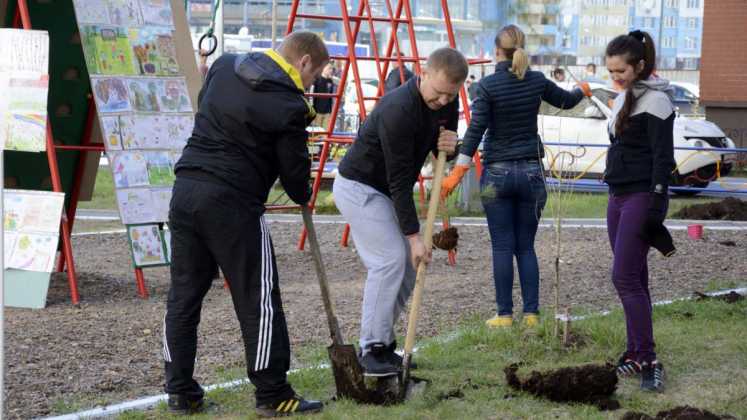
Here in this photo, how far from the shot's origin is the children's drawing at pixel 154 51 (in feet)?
28.6

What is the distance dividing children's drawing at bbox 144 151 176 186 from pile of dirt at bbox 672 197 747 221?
7221 millimetres

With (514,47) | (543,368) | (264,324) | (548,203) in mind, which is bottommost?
(548,203)

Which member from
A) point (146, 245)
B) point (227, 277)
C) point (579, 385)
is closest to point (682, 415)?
point (579, 385)

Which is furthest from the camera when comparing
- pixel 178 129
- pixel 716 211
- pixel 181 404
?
pixel 716 211

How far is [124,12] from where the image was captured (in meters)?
8.70

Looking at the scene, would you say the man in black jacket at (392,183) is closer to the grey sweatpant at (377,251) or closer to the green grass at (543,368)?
the grey sweatpant at (377,251)

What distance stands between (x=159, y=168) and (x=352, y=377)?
371 cm

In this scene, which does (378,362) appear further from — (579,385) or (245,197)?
(245,197)

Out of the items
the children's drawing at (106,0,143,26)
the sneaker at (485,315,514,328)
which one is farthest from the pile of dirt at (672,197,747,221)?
the children's drawing at (106,0,143,26)

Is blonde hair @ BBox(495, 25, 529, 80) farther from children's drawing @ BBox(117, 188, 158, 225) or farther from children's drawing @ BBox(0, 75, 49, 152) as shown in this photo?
children's drawing @ BBox(117, 188, 158, 225)

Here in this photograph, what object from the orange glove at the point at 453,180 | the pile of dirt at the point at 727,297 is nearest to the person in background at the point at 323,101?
the pile of dirt at the point at 727,297

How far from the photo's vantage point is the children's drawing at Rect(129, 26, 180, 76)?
870 cm

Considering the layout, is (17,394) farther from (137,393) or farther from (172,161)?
(172,161)

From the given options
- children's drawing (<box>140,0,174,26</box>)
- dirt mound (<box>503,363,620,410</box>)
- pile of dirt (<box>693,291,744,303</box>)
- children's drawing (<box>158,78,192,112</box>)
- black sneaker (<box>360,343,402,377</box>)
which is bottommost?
pile of dirt (<box>693,291,744,303</box>)
